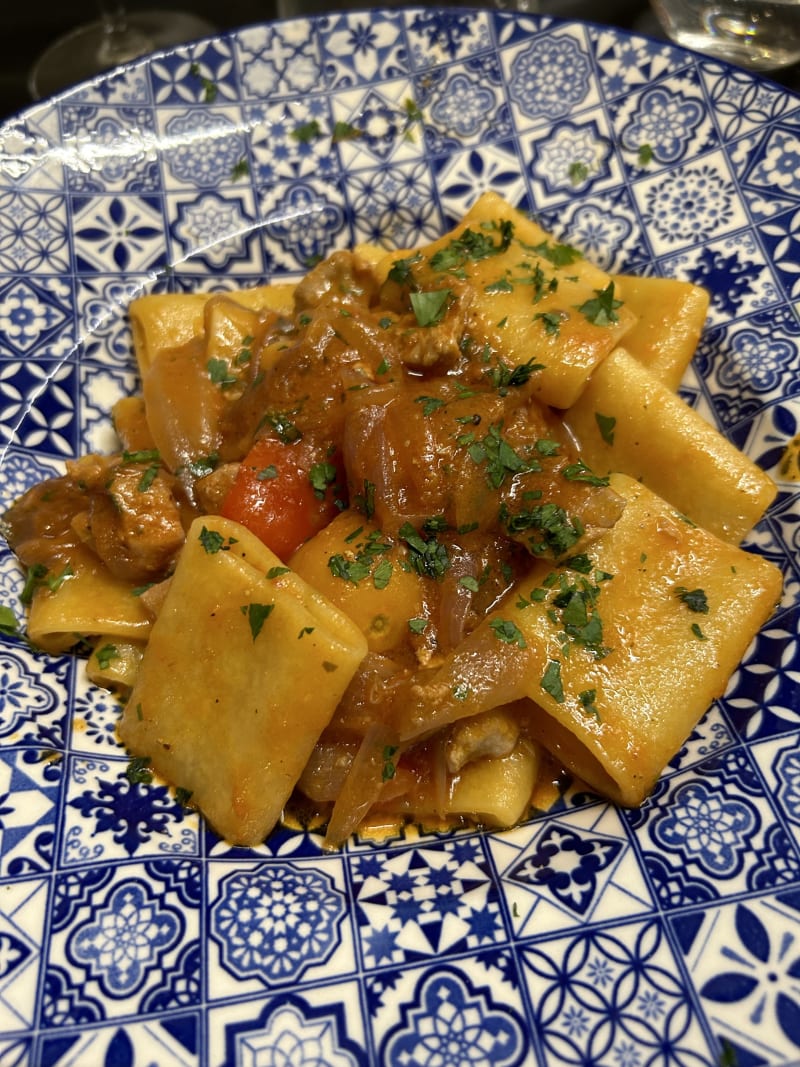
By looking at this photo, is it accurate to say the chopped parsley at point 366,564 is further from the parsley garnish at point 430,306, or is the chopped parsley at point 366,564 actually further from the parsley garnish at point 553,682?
the parsley garnish at point 430,306

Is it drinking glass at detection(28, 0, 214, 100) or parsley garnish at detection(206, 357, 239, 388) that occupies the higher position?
drinking glass at detection(28, 0, 214, 100)

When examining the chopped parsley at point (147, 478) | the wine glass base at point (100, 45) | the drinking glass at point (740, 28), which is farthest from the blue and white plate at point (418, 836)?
the wine glass base at point (100, 45)

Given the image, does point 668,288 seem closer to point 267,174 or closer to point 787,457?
point 787,457

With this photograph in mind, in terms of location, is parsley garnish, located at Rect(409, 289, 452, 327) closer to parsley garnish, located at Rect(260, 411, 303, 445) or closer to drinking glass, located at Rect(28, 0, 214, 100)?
parsley garnish, located at Rect(260, 411, 303, 445)

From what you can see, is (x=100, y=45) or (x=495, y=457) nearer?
(x=495, y=457)

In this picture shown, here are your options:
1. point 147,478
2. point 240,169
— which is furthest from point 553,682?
point 240,169

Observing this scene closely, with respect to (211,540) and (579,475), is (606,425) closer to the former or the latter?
(579,475)

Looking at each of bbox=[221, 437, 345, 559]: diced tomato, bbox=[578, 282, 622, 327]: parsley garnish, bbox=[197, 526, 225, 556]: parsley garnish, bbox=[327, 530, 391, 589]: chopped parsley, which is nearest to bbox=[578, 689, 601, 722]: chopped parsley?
bbox=[327, 530, 391, 589]: chopped parsley
